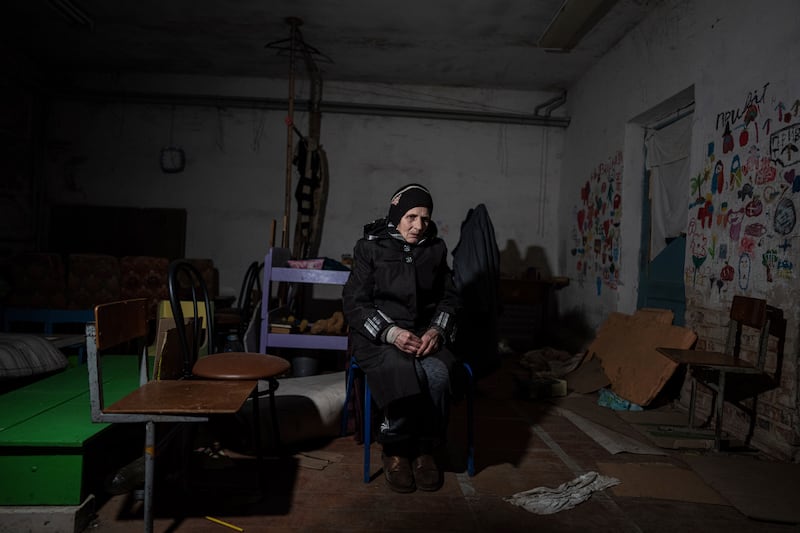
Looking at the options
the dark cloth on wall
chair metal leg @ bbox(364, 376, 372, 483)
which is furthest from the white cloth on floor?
the dark cloth on wall

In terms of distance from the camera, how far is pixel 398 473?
7.80 ft

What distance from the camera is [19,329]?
584 centimetres

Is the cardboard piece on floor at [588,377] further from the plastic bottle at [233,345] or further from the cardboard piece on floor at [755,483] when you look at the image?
the plastic bottle at [233,345]

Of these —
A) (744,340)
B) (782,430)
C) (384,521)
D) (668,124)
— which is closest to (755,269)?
(744,340)

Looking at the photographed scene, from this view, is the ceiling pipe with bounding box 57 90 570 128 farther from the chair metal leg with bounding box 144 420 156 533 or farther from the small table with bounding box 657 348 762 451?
the chair metal leg with bounding box 144 420 156 533

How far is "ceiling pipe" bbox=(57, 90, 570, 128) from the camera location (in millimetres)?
6805

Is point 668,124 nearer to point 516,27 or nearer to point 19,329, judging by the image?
point 516,27

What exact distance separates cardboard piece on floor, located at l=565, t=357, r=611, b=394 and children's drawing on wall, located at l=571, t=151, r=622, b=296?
1.03 metres

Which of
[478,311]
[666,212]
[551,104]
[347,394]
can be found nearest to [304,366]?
[347,394]

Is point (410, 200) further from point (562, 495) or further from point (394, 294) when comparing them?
point (562, 495)

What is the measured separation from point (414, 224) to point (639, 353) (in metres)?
2.66

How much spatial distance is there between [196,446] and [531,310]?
540cm

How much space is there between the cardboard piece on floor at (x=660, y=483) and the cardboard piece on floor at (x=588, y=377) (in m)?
1.57

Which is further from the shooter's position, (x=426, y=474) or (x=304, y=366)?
(x=304, y=366)
